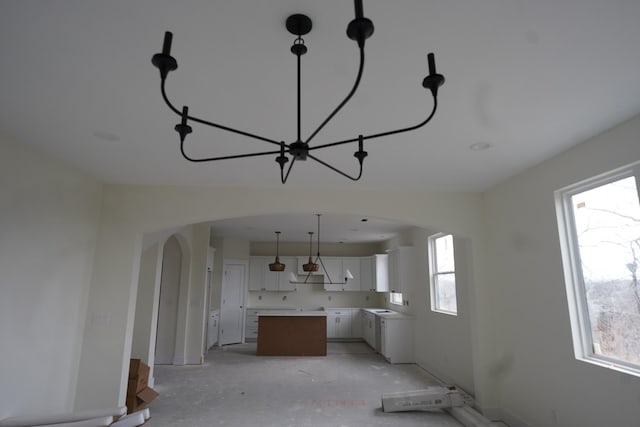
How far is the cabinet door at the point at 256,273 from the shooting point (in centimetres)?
969

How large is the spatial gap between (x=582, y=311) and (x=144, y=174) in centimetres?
429

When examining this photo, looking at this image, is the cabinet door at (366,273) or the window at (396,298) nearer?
the window at (396,298)

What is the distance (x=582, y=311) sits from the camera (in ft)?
9.72

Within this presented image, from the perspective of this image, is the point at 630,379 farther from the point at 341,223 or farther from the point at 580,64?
the point at 341,223

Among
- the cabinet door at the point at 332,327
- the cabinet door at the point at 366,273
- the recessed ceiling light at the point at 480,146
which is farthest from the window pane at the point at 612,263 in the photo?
the cabinet door at the point at 332,327

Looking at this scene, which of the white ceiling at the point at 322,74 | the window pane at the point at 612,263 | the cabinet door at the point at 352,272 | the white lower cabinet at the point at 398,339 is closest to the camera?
the white ceiling at the point at 322,74

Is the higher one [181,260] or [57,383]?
[181,260]

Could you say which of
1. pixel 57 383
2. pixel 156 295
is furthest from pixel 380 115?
pixel 156 295

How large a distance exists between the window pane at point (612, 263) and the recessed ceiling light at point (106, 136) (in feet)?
12.7

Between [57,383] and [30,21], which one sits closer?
[30,21]

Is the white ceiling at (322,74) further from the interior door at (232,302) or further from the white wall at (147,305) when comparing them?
the interior door at (232,302)

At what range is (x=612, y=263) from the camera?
2.70m

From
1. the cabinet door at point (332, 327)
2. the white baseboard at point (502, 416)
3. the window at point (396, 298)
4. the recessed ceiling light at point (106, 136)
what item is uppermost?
the recessed ceiling light at point (106, 136)

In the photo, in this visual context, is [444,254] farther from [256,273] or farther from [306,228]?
[256,273]
